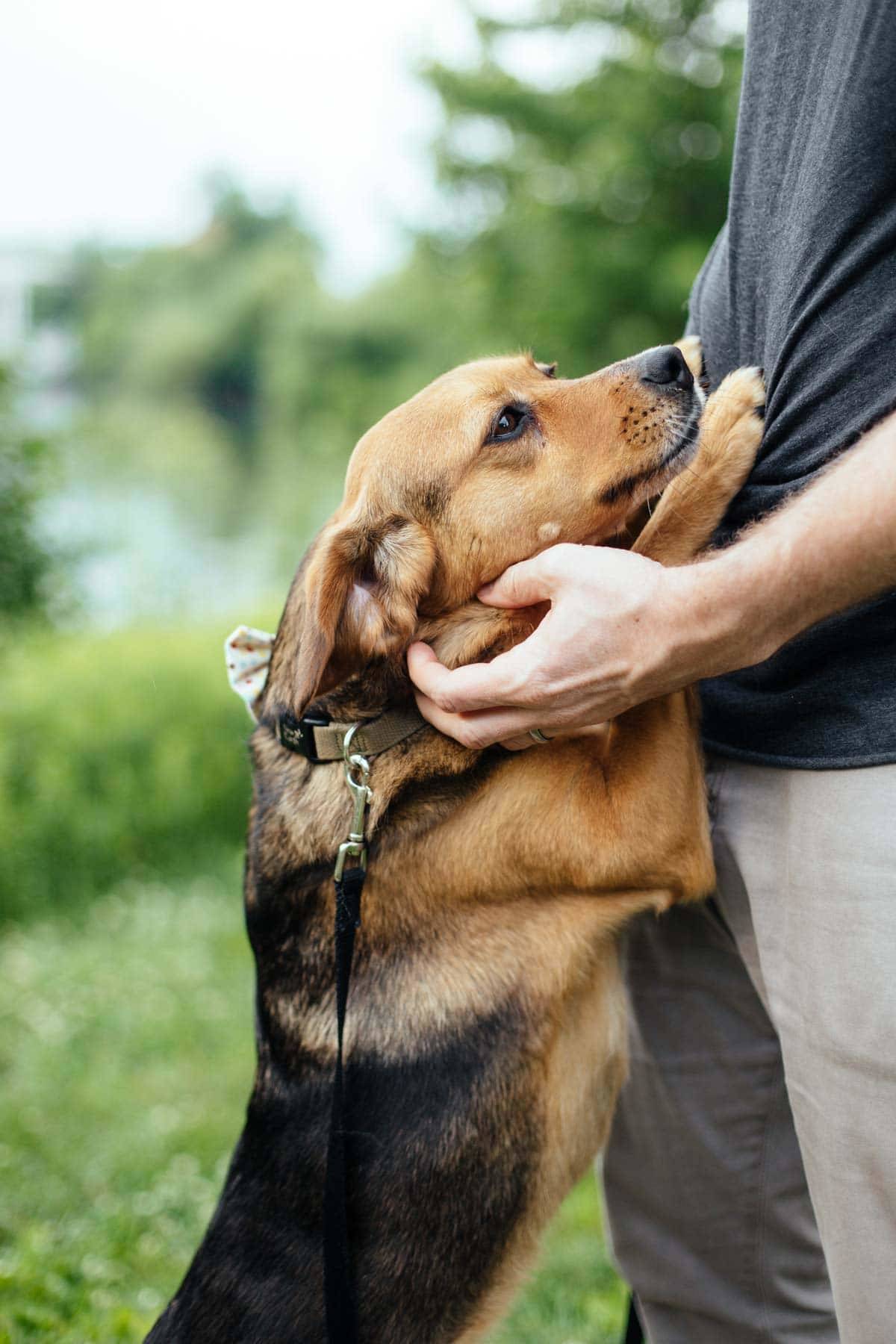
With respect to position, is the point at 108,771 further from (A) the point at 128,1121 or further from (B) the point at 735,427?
(B) the point at 735,427

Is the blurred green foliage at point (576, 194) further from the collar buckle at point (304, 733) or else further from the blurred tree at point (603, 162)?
the collar buckle at point (304, 733)

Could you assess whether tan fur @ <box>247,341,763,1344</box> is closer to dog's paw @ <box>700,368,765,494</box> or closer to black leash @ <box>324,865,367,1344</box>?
dog's paw @ <box>700,368,765,494</box>

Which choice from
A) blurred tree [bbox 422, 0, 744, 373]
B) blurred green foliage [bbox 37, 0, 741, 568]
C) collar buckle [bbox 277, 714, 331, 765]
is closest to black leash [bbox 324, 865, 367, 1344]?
collar buckle [bbox 277, 714, 331, 765]

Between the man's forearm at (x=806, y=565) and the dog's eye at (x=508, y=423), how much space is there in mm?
892

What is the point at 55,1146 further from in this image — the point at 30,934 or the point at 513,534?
the point at 513,534

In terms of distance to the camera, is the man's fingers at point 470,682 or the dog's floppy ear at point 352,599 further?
the dog's floppy ear at point 352,599

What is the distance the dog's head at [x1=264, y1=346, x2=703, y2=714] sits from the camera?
236 centimetres

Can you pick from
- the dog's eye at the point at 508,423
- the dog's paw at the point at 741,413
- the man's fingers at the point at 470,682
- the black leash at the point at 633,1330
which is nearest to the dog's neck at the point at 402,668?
the man's fingers at the point at 470,682

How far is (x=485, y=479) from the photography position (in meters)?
2.53

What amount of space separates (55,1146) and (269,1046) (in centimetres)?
266

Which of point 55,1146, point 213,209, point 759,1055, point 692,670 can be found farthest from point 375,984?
point 213,209

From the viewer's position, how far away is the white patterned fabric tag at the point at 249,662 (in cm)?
267

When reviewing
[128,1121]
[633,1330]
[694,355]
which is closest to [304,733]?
[694,355]

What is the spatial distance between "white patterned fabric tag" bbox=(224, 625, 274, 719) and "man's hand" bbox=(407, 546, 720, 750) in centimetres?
76
